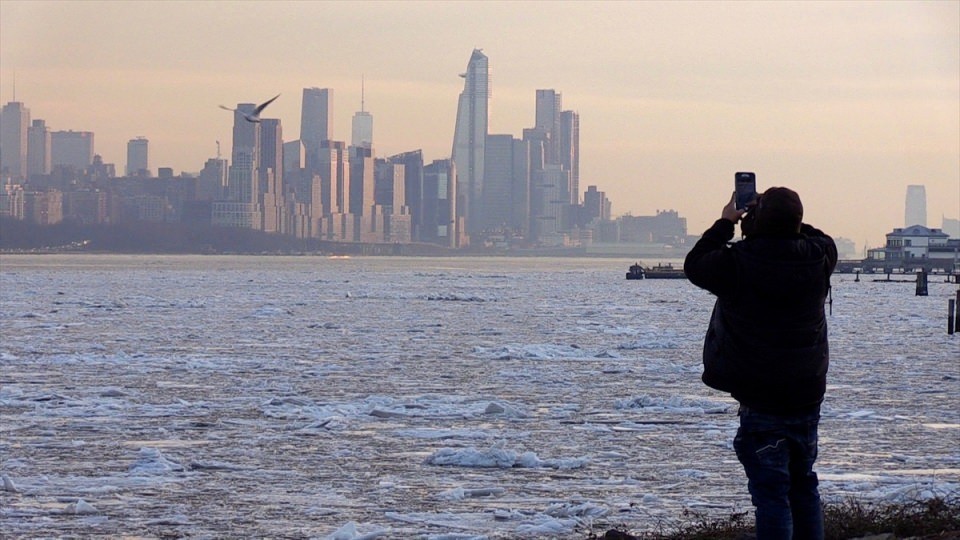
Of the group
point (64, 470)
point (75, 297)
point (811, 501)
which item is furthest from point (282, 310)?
point (811, 501)

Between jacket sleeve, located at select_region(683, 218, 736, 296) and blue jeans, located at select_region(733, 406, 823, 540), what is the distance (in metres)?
0.67

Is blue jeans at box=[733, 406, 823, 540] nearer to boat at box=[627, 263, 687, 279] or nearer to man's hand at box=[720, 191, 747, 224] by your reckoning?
man's hand at box=[720, 191, 747, 224]

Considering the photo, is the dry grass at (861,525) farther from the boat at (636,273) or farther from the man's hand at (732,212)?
the boat at (636,273)

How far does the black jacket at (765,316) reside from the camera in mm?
6922

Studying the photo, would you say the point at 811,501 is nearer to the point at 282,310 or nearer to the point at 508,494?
the point at 508,494

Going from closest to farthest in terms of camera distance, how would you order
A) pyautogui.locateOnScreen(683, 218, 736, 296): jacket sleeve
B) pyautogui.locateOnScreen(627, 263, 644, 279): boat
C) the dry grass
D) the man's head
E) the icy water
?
1. pyautogui.locateOnScreen(683, 218, 736, 296): jacket sleeve
2. the man's head
3. the dry grass
4. the icy water
5. pyautogui.locateOnScreen(627, 263, 644, 279): boat

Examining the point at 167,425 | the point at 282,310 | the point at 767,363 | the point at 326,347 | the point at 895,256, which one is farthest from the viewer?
the point at 895,256

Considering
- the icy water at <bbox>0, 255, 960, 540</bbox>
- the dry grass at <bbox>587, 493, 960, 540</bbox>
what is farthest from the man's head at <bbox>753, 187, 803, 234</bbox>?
the icy water at <bbox>0, 255, 960, 540</bbox>

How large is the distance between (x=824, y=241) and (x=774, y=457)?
1156mm

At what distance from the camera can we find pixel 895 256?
637ft

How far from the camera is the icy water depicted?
449 inches

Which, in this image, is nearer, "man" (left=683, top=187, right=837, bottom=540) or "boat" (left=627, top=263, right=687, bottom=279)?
"man" (left=683, top=187, right=837, bottom=540)

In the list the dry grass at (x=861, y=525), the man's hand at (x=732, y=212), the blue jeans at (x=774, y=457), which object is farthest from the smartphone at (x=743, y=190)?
the dry grass at (x=861, y=525)

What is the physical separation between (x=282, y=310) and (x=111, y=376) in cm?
3038
